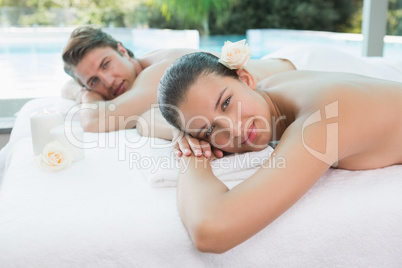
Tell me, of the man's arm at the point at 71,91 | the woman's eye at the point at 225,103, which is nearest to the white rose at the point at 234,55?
the woman's eye at the point at 225,103

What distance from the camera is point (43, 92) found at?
4098mm

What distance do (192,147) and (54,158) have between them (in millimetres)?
439

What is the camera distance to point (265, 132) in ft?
4.14

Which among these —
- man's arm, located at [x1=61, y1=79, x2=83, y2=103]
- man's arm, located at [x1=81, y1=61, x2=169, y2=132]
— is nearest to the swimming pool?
man's arm, located at [x1=61, y1=79, x2=83, y2=103]

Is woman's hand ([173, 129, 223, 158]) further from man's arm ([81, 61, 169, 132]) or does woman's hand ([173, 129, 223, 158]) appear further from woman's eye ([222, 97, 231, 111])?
man's arm ([81, 61, 169, 132])

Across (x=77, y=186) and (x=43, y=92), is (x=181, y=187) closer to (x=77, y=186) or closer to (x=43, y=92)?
(x=77, y=186)

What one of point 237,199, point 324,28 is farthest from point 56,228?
point 324,28

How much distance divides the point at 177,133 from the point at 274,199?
0.52 meters

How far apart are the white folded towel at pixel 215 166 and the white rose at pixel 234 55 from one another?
0.90 ft

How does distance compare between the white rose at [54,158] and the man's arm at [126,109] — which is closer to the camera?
the white rose at [54,158]

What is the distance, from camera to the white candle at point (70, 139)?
1.38 m

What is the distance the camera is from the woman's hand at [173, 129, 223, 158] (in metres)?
1.21

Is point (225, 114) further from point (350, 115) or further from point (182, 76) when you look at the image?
point (350, 115)

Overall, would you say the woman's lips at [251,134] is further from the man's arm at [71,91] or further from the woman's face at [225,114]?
the man's arm at [71,91]
